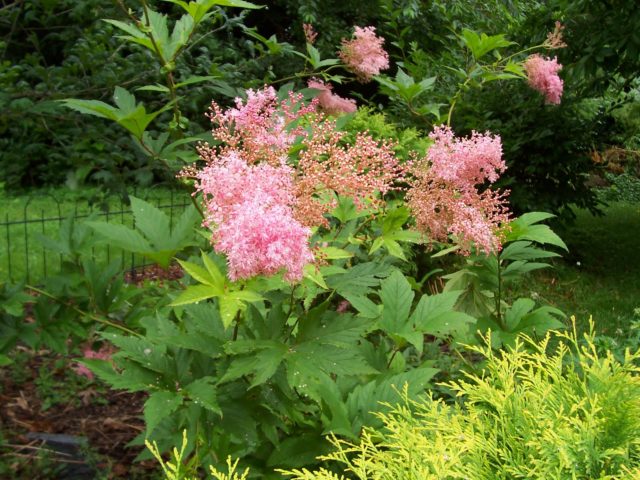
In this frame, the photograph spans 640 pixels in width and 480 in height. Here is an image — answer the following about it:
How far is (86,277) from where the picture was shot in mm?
2480

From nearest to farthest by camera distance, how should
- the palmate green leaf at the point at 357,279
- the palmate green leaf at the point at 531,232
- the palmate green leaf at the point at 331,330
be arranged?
the palmate green leaf at the point at 331,330 < the palmate green leaf at the point at 357,279 < the palmate green leaf at the point at 531,232

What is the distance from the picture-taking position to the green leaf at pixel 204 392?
1.71m

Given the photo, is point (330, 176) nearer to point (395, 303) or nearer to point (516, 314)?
point (395, 303)

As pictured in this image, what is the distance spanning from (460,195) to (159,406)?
125cm

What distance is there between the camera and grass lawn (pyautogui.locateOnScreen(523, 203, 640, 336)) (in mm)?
6062

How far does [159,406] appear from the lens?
5.77 ft

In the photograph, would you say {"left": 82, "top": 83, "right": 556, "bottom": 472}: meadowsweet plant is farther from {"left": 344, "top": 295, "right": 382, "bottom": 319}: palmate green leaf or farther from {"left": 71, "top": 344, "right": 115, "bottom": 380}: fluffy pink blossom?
{"left": 71, "top": 344, "right": 115, "bottom": 380}: fluffy pink blossom

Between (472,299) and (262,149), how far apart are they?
5.19 feet

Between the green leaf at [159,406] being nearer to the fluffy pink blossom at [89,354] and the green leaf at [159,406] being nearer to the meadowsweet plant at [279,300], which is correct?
the meadowsweet plant at [279,300]

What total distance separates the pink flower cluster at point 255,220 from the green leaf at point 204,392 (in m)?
0.42

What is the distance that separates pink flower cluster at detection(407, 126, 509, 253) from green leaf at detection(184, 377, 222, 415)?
3.08 feet

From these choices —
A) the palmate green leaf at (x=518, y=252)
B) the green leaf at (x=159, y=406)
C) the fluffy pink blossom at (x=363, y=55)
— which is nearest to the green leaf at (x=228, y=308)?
the green leaf at (x=159, y=406)

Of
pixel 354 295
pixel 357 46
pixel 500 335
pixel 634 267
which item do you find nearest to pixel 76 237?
pixel 354 295

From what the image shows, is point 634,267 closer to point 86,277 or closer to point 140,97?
point 140,97
